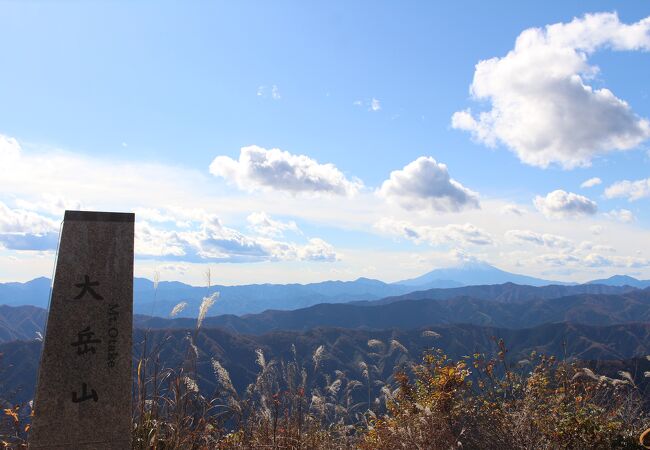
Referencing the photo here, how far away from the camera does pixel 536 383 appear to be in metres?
5.29

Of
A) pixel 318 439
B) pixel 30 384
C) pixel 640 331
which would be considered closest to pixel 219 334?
pixel 30 384

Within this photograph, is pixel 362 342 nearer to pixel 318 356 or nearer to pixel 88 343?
pixel 318 356

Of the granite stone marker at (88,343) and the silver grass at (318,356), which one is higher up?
the granite stone marker at (88,343)

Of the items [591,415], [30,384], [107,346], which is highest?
[107,346]

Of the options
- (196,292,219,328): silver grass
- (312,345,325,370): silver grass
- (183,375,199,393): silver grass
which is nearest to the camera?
(183,375,199,393): silver grass

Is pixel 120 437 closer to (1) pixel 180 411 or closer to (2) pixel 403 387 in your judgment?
(1) pixel 180 411

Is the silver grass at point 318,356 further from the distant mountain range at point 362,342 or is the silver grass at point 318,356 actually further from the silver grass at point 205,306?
the distant mountain range at point 362,342

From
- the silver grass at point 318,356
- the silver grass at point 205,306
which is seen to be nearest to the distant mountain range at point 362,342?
the silver grass at point 318,356

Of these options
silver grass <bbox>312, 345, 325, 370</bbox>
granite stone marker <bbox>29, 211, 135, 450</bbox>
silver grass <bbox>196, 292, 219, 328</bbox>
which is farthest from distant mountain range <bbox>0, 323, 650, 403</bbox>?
granite stone marker <bbox>29, 211, 135, 450</bbox>

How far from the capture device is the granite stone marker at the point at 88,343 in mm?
3420

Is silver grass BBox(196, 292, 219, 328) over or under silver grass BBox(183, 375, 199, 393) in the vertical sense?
over

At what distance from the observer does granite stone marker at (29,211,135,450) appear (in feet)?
11.2

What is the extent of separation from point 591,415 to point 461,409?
134 cm

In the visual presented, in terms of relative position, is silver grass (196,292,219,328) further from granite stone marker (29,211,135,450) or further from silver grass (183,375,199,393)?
granite stone marker (29,211,135,450)
